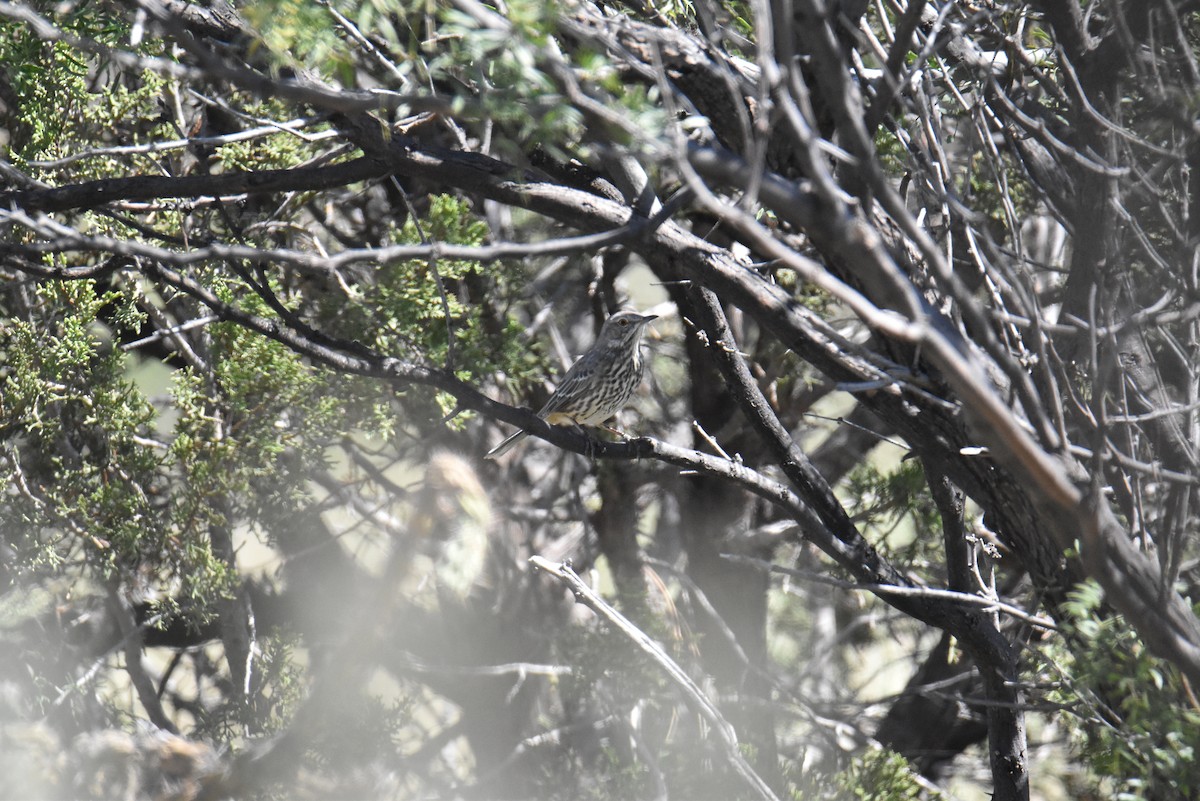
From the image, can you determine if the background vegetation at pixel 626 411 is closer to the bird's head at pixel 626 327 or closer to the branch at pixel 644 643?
the branch at pixel 644 643

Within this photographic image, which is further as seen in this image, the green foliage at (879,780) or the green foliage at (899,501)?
the green foliage at (899,501)

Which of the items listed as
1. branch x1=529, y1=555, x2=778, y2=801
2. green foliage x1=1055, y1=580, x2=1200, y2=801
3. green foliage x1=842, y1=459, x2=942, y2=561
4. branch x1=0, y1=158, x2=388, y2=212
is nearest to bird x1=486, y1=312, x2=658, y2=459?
green foliage x1=842, y1=459, x2=942, y2=561

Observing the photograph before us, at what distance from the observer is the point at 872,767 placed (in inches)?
158

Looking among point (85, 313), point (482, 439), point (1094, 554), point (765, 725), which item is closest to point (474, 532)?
point (482, 439)

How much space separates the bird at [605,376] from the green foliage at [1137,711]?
111 inches

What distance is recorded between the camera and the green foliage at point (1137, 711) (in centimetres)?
232

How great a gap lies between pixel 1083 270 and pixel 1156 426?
56cm

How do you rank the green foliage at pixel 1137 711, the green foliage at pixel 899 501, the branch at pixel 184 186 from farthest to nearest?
the green foliage at pixel 899 501 → the branch at pixel 184 186 → the green foliage at pixel 1137 711

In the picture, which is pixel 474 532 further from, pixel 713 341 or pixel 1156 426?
pixel 1156 426

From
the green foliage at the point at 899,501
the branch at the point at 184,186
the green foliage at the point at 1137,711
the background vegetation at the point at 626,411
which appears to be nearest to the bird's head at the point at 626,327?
the background vegetation at the point at 626,411

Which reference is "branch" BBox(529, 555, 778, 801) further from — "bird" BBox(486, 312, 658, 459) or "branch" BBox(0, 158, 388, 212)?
"bird" BBox(486, 312, 658, 459)

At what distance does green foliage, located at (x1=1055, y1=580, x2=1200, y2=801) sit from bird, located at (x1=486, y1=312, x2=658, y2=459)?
9.25 ft

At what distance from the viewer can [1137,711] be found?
2.39 m

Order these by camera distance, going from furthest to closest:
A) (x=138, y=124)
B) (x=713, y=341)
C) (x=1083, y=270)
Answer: (x=138, y=124), (x=713, y=341), (x=1083, y=270)
